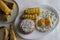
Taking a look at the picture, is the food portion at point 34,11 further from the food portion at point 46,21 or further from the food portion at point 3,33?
the food portion at point 3,33

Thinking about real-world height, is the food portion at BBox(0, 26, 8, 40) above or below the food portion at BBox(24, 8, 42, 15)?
below

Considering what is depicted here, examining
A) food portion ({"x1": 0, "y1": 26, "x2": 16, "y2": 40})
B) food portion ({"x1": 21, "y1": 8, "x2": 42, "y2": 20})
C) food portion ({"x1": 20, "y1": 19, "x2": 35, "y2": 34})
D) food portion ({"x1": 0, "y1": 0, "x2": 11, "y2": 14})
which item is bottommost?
food portion ({"x1": 0, "y1": 26, "x2": 16, "y2": 40})

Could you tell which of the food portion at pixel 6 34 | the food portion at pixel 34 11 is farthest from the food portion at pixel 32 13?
the food portion at pixel 6 34

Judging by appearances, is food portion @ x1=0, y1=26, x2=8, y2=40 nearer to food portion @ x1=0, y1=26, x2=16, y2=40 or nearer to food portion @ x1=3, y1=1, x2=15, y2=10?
food portion @ x1=0, y1=26, x2=16, y2=40

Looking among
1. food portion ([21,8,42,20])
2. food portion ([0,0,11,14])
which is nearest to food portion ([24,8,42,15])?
food portion ([21,8,42,20])

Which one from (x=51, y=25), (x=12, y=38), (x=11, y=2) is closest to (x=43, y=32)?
(x=51, y=25)
